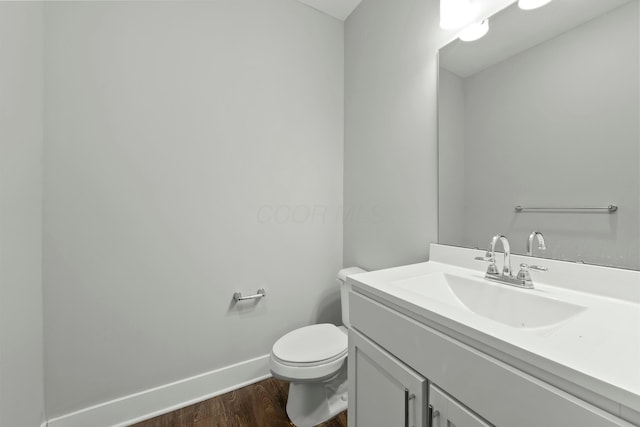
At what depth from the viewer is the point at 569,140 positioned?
844 mm

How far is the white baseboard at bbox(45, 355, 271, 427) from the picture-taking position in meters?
1.26

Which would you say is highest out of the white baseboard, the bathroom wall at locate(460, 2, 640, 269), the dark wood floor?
the bathroom wall at locate(460, 2, 640, 269)

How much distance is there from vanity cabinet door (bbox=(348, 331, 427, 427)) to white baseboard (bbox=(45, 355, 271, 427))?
0.90 metres

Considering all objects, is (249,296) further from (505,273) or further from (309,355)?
(505,273)

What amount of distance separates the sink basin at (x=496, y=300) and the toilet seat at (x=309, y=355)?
624 millimetres

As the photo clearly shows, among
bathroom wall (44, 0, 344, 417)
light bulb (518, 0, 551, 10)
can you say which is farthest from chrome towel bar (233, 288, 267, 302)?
light bulb (518, 0, 551, 10)

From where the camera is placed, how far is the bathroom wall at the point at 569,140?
2.44 ft

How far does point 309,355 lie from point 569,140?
4.58 ft

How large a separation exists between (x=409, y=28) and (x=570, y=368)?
1.65 metres

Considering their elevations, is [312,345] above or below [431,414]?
below

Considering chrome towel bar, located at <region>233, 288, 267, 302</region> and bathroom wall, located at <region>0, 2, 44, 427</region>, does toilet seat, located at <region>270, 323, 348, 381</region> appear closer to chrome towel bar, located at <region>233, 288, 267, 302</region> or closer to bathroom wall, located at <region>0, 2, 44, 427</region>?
chrome towel bar, located at <region>233, 288, 267, 302</region>

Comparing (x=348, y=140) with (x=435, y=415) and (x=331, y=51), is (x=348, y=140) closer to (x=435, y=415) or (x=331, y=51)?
(x=331, y=51)

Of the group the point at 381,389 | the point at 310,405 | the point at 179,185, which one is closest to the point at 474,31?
the point at 381,389

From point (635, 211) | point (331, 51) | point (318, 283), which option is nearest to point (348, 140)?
point (331, 51)
